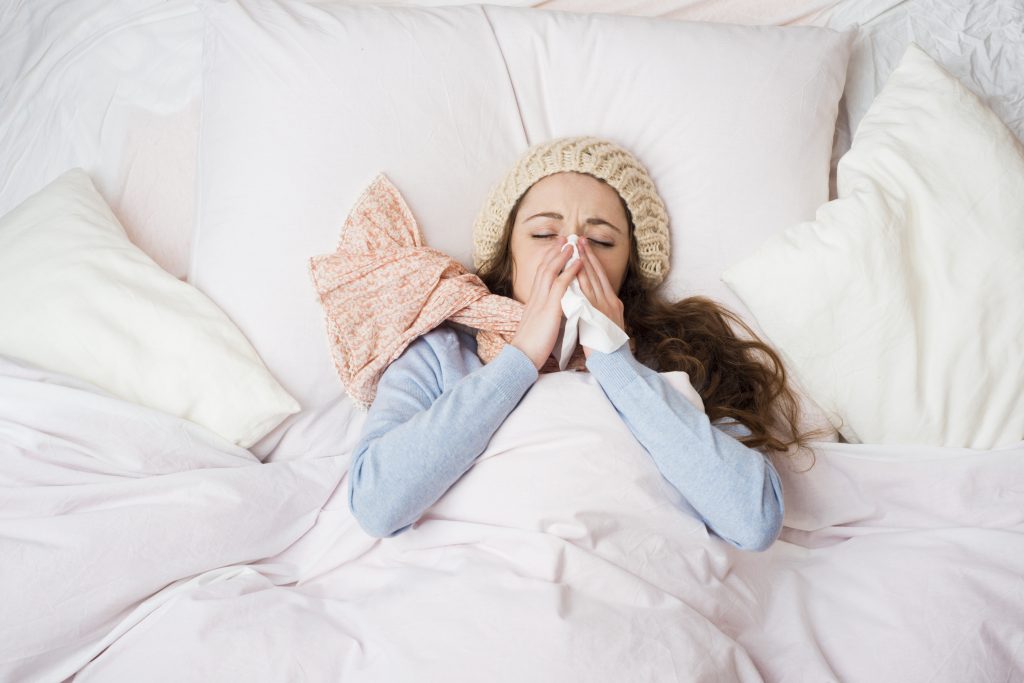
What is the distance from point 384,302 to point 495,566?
0.60 m

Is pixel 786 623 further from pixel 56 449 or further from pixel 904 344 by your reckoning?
pixel 56 449

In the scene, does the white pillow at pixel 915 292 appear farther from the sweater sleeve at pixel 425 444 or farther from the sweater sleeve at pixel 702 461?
the sweater sleeve at pixel 425 444

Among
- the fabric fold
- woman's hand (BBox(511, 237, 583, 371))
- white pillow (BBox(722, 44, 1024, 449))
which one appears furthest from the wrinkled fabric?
white pillow (BBox(722, 44, 1024, 449))

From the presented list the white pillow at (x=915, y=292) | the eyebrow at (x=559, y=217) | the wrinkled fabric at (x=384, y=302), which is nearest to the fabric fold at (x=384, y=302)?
the wrinkled fabric at (x=384, y=302)

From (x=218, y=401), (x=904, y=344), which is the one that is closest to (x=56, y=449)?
(x=218, y=401)

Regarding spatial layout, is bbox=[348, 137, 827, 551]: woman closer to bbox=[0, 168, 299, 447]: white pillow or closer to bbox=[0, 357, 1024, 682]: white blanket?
bbox=[0, 357, 1024, 682]: white blanket

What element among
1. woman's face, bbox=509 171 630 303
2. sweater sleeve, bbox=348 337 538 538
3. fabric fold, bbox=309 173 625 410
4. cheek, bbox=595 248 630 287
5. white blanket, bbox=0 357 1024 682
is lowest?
white blanket, bbox=0 357 1024 682

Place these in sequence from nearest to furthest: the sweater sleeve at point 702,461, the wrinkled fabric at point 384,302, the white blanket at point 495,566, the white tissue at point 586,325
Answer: the white blanket at point 495,566
the sweater sleeve at point 702,461
the white tissue at point 586,325
the wrinkled fabric at point 384,302

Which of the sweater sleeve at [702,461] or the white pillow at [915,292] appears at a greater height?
the white pillow at [915,292]

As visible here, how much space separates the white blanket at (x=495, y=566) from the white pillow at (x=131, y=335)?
0.18ft

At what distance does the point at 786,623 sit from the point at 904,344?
60 centimetres

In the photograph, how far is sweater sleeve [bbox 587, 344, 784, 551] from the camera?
1.30 m

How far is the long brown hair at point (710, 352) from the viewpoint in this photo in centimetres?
165

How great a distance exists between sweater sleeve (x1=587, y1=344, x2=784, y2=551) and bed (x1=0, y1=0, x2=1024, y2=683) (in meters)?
0.04
